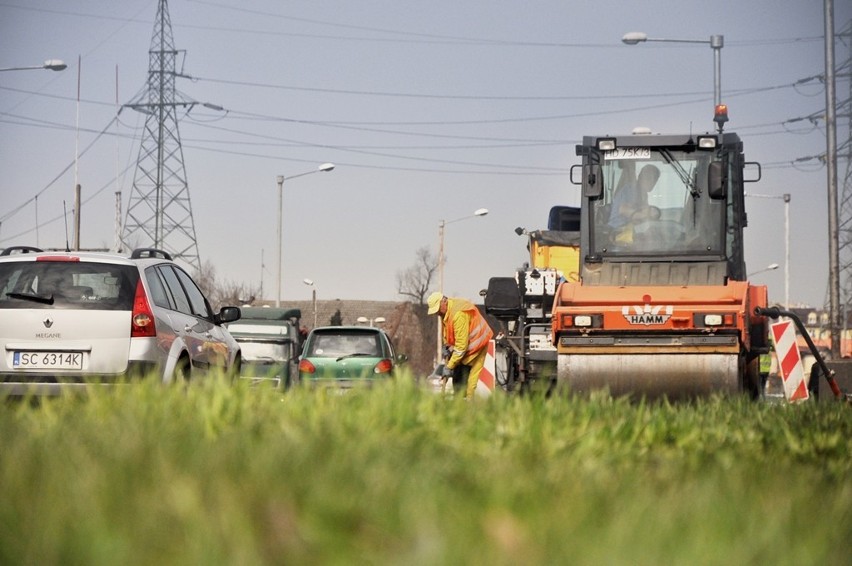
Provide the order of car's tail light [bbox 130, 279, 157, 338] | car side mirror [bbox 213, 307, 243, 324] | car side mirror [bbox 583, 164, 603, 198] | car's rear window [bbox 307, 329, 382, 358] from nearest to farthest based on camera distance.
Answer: car's tail light [bbox 130, 279, 157, 338], car side mirror [bbox 213, 307, 243, 324], car side mirror [bbox 583, 164, 603, 198], car's rear window [bbox 307, 329, 382, 358]

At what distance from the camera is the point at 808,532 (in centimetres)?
386

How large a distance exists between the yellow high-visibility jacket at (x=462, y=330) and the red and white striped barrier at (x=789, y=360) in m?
3.82

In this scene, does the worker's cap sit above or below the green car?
above

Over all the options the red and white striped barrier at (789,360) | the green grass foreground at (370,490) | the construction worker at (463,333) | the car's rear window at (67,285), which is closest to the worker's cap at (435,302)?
the construction worker at (463,333)

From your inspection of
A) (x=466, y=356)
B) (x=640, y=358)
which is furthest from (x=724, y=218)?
(x=466, y=356)

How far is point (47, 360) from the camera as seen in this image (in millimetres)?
10812

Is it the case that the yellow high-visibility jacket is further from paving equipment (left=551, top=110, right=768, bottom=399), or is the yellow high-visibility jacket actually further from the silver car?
the silver car

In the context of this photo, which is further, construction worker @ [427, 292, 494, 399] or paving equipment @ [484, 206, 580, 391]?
paving equipment @ [484, 206, 580, 391]

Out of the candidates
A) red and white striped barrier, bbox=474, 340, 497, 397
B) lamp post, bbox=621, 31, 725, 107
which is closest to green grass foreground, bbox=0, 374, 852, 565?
red and white striped barrier, bbox=474, 340, 497, 397

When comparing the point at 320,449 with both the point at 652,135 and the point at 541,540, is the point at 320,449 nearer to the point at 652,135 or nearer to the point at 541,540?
the point at 541,540

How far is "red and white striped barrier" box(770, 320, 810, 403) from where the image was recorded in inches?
673

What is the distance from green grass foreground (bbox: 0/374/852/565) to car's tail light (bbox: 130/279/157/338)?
4.09 m

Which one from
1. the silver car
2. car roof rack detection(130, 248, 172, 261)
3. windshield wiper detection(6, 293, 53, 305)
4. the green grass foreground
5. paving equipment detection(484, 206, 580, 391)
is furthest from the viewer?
paving equipment detection(484, 206, 580, 391)

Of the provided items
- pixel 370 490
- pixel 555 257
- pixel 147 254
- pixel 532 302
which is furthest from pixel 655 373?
pixel 370 490
